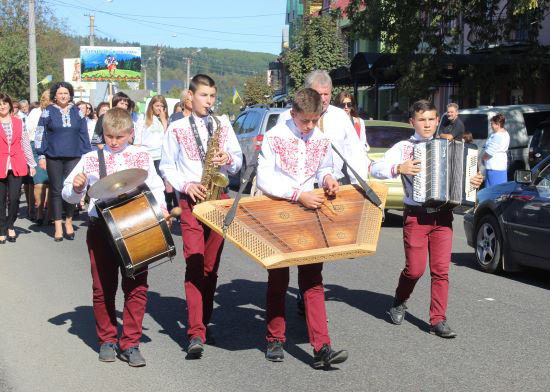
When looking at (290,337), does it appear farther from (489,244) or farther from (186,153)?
(489,244)

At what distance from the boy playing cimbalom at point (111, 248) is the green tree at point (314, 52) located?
113ft

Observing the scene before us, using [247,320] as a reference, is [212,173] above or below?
above

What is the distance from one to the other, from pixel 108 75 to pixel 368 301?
215 ft

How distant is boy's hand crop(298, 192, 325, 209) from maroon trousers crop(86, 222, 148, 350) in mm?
1183

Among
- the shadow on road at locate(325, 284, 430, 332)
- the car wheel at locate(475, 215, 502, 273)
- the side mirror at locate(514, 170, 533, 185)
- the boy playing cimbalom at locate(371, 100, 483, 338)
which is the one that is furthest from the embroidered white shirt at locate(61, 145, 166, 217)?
the car wheel at locate(475, 215, 502, 273)

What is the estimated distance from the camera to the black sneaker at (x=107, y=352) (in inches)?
263

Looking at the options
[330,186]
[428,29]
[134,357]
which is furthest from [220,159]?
[428,29]

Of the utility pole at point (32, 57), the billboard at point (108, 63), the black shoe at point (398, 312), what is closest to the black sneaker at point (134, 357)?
the black shoe at point (398, 312)

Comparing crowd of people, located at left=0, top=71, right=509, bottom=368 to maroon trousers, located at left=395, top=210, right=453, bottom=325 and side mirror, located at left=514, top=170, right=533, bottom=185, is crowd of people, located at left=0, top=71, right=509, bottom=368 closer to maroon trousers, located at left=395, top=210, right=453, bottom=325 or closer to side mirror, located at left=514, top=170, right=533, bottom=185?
maroon trousers, located at left=395, top=210, right=453, bottom=325

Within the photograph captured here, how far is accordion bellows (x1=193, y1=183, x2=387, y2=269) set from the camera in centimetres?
593

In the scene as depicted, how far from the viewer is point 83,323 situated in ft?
26.2

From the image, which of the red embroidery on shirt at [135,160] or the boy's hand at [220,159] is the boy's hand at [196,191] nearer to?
the boy's hand at [220,159]

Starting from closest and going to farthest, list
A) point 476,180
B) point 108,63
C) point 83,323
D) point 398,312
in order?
point 476,180 < point 398,312 < point 83,323 < point 108,63

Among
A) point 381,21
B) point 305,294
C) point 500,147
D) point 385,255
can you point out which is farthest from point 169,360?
point 381,21
